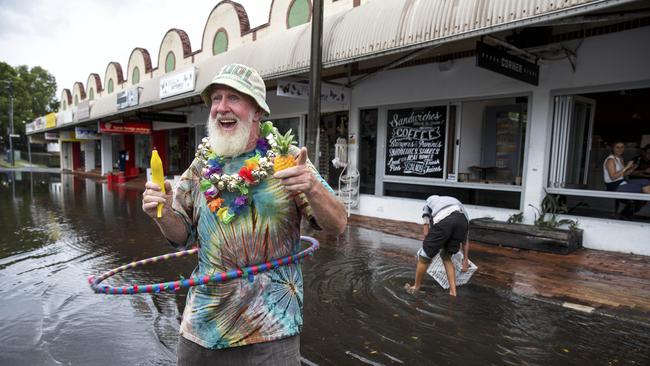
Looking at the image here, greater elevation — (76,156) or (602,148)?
(602,148)

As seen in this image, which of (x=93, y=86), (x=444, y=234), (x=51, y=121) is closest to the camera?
(x=444, y=234)

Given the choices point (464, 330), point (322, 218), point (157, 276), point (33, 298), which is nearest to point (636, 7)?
point (464, 330)

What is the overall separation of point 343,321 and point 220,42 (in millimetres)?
15721

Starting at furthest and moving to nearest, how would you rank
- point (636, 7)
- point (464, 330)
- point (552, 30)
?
point (552, 30) → point (636, 7) → point (464, 330)

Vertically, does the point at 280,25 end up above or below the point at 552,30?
above

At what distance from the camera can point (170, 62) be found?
20875mm

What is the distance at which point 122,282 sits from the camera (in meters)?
5.36

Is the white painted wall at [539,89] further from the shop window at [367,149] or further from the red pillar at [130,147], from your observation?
the red pillar at [130,147]

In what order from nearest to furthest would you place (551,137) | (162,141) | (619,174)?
(619,174), (551,137), (162,141)

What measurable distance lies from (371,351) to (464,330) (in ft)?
3.46

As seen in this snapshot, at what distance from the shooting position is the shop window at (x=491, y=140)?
9.39 meters

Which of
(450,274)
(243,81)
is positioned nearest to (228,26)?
(450,274)

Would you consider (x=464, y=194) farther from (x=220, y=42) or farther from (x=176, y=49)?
(x=176, y=49)

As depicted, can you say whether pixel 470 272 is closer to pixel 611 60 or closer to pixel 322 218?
pixel 322 218
